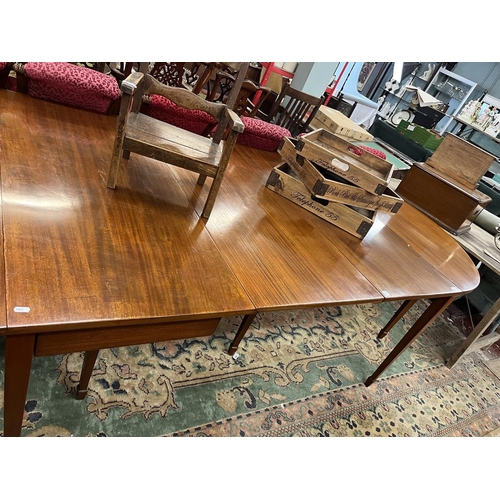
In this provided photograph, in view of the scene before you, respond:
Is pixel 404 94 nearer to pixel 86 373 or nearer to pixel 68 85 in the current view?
pixel 68 85

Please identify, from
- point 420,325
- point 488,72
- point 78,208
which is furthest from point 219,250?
point 488,72

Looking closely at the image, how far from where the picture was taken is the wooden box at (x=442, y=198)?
2303 mm

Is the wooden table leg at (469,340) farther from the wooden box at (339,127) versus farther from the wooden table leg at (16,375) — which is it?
the wooden table leg at (16,375)

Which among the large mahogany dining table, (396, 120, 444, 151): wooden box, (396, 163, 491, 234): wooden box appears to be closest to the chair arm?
the large mahogany dining table

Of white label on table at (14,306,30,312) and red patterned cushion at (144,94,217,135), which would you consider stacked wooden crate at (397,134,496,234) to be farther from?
white label on table at (14,306,30,312)

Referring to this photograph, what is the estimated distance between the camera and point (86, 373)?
1281 millimetres

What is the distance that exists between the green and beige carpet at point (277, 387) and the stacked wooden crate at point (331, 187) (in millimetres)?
817

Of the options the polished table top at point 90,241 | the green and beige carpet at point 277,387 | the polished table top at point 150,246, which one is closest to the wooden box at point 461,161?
the polished table top at point 150,246

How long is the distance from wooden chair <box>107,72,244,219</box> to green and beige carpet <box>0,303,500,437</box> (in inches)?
31.5

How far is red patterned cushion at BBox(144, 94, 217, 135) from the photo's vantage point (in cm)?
190

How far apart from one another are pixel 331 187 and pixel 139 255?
0.91 m

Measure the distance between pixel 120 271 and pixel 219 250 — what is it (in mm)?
340

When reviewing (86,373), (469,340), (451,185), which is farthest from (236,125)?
(469,340)

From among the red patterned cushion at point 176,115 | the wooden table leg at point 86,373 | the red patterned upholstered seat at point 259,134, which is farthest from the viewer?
the red patterned upholstered seat at point 259,134
